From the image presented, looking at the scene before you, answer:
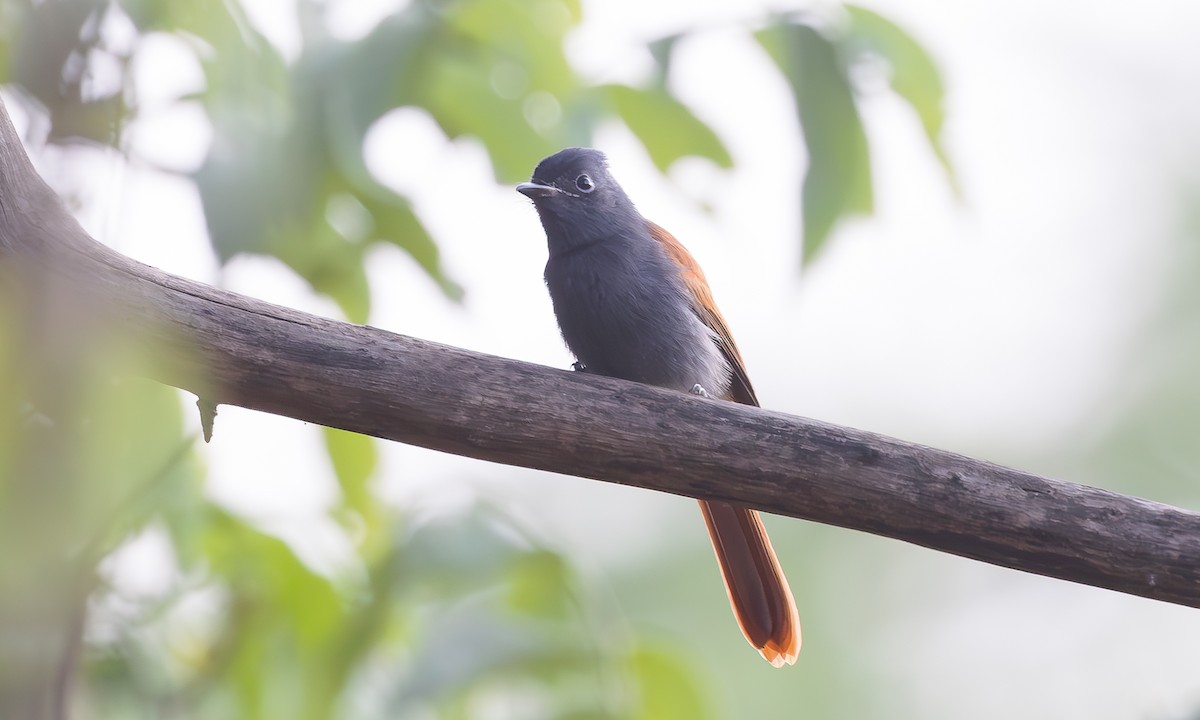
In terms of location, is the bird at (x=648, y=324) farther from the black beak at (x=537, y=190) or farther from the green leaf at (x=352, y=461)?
the green leaf at (x=352, y=461)

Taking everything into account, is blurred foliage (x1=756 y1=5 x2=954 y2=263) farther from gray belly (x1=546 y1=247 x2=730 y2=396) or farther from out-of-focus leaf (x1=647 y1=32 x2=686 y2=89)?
gray belly (x1=546 y1=247 x2=730 y2=396)

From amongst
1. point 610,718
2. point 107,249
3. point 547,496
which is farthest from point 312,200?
point 547,496

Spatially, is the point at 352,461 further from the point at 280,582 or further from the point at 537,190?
the point at 537,190

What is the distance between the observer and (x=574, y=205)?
455cm

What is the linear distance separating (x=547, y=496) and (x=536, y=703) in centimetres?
923

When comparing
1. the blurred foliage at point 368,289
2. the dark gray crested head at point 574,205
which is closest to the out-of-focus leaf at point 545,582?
the blurred foliage at point 368,289

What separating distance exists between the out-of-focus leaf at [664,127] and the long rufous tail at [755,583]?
132 centimetres

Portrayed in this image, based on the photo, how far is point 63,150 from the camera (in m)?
2.58

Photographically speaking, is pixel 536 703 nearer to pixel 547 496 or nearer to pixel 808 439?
pixel 808 439

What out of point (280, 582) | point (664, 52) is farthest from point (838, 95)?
point (280, 582)

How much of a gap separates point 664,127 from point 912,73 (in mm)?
809

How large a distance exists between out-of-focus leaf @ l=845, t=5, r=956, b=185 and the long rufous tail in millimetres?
1528

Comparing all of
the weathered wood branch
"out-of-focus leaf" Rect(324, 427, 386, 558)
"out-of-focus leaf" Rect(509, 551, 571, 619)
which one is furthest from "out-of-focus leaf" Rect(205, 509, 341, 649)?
the weathered wood branch

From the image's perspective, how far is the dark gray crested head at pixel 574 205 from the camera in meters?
4.50
